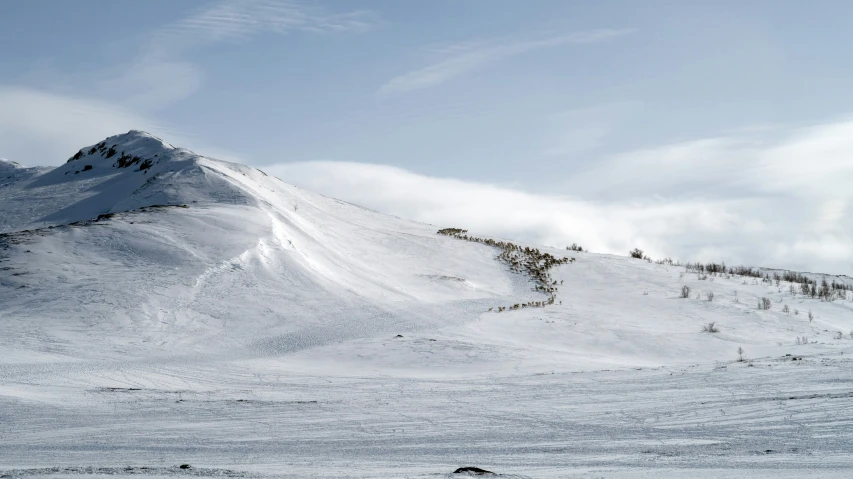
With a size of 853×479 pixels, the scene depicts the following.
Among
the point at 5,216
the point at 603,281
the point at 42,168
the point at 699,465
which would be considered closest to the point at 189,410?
the point at 699,465

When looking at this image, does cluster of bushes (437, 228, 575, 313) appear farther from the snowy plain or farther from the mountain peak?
the mountain peak

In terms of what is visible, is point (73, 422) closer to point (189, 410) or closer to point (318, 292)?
point (189, 410)

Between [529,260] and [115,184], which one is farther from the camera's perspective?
[115,184]

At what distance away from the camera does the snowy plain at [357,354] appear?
284 inches

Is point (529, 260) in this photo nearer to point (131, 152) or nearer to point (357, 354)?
point (357, 354)

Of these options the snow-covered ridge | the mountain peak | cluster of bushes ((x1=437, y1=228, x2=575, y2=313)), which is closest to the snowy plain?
the snow-covered ridge

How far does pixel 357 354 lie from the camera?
46.5 ft

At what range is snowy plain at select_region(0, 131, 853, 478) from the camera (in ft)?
23.6

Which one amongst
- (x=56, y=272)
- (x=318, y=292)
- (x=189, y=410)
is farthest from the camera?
(x=318, y=292)

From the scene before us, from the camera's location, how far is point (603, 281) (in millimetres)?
24766

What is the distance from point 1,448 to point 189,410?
2.32m

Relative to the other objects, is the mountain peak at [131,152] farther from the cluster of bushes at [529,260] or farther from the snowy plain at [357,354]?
the cluster of bushes at [529,260]

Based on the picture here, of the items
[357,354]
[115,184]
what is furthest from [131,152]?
[357,354]

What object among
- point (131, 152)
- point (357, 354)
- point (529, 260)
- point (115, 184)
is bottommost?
point (357, 354)
